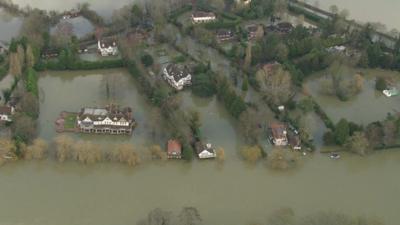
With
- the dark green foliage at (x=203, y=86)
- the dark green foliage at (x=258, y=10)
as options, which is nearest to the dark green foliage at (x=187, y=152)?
the dark green foliage at (x=203, y=86)

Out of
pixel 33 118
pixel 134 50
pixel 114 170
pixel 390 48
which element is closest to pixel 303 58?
pixel 390 48

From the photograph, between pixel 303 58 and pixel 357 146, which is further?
pixel 303 58

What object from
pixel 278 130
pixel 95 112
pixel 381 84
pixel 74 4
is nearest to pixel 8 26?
pixel 74 4

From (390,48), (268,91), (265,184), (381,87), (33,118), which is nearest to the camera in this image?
(265,184)

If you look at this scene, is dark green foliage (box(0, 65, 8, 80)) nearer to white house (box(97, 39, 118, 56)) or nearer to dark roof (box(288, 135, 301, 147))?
white house (box(97, 39, 118, 56))

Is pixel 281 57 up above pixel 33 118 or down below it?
above

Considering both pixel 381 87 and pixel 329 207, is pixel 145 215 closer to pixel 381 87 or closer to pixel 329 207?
pixel 329 207

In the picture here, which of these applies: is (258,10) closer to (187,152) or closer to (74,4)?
(74,4)
